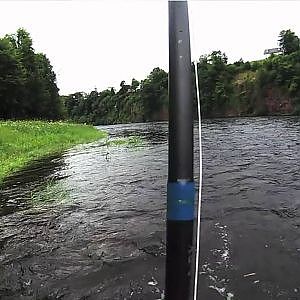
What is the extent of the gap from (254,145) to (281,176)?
795 cm

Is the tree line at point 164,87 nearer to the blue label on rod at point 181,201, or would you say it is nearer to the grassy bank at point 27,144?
the grassy bank at point 27,144

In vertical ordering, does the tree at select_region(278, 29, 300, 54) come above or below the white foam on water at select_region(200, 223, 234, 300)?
above

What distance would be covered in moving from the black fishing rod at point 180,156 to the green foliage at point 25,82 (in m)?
49.6

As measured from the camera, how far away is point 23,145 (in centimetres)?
2039

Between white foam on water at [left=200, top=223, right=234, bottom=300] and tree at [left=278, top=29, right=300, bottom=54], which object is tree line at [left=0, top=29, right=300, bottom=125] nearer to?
tree at [left=278, top=29, right=300, bottom=54]

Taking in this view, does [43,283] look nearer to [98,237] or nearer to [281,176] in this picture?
[98,237]

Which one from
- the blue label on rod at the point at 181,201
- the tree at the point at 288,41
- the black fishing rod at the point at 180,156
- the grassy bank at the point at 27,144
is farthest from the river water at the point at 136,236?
the tree at the point at 288,41

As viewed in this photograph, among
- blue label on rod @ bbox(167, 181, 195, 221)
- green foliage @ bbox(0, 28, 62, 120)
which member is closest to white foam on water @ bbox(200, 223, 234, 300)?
→ blue label on rod @ bbox(167, 181, 195, 221)

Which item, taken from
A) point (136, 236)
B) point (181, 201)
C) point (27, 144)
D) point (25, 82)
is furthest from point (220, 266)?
point (25, 82)

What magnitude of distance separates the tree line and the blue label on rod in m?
28.0

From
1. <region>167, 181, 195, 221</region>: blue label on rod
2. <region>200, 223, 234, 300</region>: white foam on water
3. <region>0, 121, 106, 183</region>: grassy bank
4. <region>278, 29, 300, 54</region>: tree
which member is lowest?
<region>200, 223, 234, 300</region>: white foam on water

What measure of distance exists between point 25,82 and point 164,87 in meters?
24.5

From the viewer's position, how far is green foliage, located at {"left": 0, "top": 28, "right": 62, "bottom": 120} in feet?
158

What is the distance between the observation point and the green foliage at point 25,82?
48.3m
